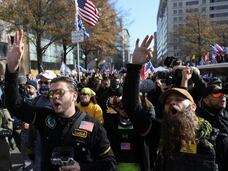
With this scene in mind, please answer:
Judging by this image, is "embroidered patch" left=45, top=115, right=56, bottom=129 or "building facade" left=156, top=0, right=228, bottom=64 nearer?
"embroidered patch" left=45, top=115, right=56, bottom=129

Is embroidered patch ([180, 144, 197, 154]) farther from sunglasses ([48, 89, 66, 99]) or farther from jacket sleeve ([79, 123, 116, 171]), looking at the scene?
sunglasses ([48, 89, 66, 99])

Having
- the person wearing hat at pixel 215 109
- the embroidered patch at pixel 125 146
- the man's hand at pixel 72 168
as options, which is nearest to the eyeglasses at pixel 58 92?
the man's hand at pixel 72 168

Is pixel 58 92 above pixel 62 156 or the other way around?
above

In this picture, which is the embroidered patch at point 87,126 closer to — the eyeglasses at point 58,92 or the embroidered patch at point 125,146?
the eyeglasses at point 58,92

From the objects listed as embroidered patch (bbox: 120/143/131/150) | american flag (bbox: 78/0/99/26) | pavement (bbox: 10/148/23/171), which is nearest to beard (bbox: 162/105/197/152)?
embroidered patch (bbox: 120/143/131/150)

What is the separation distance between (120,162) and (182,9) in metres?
145

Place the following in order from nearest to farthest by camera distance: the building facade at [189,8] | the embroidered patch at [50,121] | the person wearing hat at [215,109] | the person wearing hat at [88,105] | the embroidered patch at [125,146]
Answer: the embroidered patch at [50,121] → the person wearing hat at [215,109] → the embroidered patch at [125,146] → the person wearing hat at [88,105] → the building facade at [189,8]

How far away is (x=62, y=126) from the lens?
3.21 meters

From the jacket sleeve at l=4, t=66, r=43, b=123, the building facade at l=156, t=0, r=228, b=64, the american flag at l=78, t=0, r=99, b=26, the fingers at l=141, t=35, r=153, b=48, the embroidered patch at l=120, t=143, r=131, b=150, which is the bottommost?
the embroidered patch at l=120, t=143, r=131, b=150

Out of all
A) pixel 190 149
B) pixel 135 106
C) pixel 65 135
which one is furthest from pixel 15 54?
pixel 190 149

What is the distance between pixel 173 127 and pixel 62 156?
2.67ft

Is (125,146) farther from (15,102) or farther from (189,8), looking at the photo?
(189,8)

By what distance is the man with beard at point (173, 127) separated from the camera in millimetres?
2814

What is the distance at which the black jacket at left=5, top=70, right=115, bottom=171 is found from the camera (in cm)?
313
